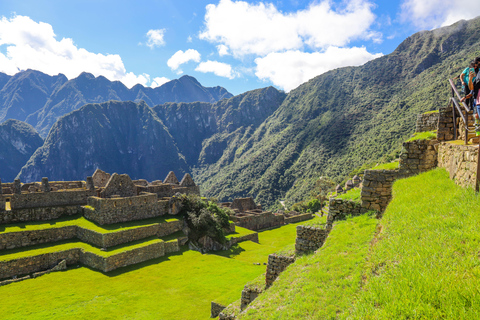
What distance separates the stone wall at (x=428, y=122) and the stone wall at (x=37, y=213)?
23908mm

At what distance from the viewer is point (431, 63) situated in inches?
4286

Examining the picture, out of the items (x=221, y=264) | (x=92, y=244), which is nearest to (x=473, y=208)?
(x=221, y=264)

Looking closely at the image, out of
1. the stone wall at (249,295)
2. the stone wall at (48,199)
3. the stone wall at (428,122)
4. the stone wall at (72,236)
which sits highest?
the stone wall at (428,122)

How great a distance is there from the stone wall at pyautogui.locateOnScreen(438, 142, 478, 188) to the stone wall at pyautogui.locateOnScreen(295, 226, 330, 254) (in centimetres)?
338

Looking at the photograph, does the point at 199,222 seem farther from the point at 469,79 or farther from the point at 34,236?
the point at 469,79

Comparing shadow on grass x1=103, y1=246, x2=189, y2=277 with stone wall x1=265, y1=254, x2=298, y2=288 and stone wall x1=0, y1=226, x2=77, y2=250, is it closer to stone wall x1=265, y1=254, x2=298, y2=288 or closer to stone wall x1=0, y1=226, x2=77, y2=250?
stone wall x1=0, y1=226, x2=77, y2=250

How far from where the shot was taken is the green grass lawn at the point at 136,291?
1139 centimetres

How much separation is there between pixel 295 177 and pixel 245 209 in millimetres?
80379

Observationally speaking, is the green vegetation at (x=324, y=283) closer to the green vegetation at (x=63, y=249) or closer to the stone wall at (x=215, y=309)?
the stone wall at (x=215, y=309)

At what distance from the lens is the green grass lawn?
1139 cm

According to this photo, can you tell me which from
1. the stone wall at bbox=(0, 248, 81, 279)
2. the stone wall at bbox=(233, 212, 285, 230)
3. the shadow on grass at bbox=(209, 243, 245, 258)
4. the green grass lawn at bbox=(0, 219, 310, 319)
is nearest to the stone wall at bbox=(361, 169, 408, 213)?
the green grass lawn at bbox=(0, 219, 310, 319)

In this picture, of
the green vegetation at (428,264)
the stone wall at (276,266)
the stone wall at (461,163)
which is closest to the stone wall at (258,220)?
the stone wall at (276,266)

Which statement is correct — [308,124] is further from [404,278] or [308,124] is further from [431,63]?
[404,278]

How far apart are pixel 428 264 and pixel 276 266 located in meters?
5.01
